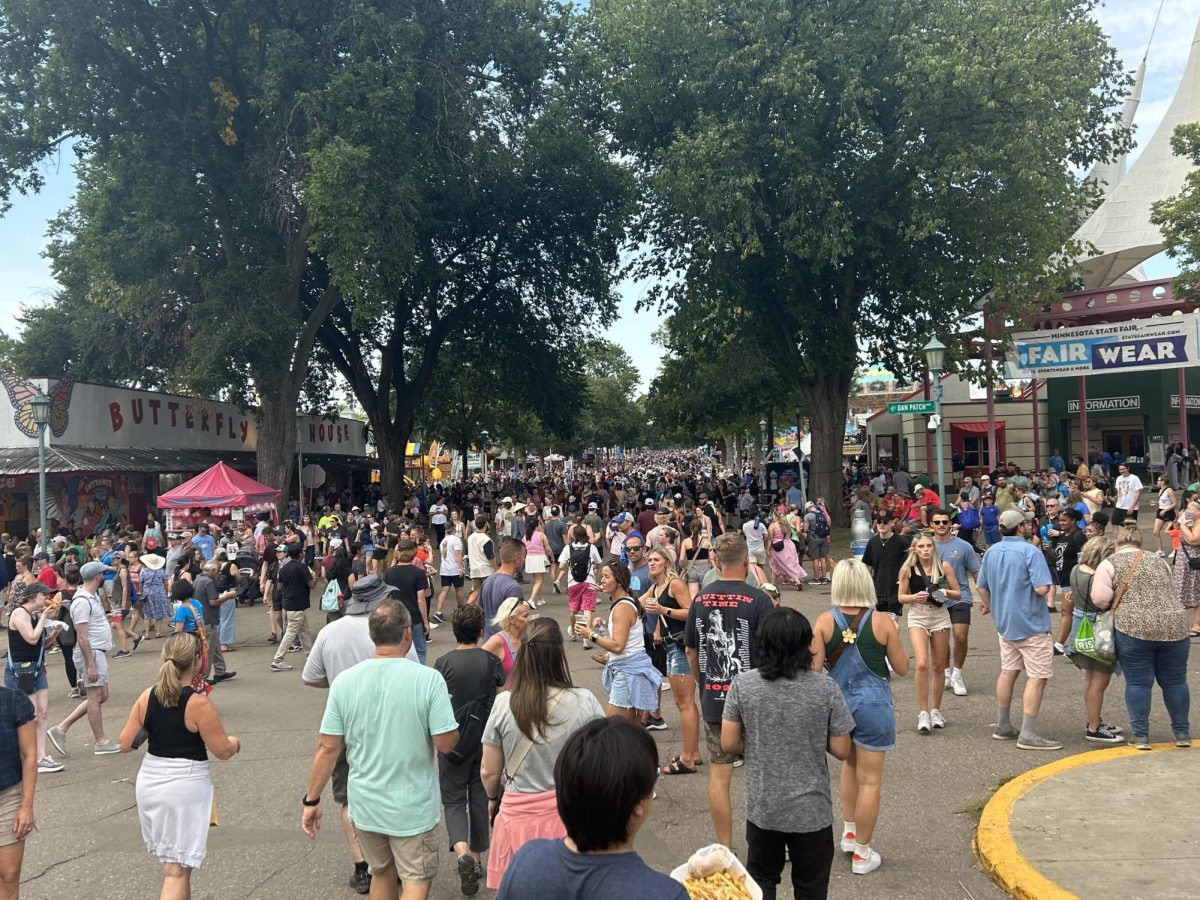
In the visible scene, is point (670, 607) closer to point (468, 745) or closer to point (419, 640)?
point (468, 745)

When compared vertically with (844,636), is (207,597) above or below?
below

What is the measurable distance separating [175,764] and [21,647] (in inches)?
157

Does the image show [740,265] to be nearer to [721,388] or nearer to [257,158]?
[721,388]

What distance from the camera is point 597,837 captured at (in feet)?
7.19

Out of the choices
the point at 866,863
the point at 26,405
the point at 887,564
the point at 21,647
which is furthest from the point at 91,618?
the point at 26,405

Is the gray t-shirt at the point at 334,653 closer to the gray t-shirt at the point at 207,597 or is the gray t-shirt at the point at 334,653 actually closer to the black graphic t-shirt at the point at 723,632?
the black graphic t-shirt at the point at 723,632

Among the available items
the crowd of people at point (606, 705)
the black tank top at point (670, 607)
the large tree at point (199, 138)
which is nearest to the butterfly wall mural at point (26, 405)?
the large tree at point (199, 138)

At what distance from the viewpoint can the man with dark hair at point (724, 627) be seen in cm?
500

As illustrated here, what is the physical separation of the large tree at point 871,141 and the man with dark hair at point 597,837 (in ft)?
66.1

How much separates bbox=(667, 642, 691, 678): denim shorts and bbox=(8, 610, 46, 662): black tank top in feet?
16.4

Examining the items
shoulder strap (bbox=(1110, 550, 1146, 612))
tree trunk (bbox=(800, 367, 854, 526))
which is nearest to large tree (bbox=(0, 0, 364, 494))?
tree trunk (bbox=(800, 367, 854, 526))

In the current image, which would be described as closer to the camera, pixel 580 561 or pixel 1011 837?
pixel 1011 837

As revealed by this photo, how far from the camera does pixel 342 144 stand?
67.8 feet

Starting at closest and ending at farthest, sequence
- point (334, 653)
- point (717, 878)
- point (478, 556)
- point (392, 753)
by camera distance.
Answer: point (717, 878)
point (392, 753)
point (334, 653)
point (478, 556)
